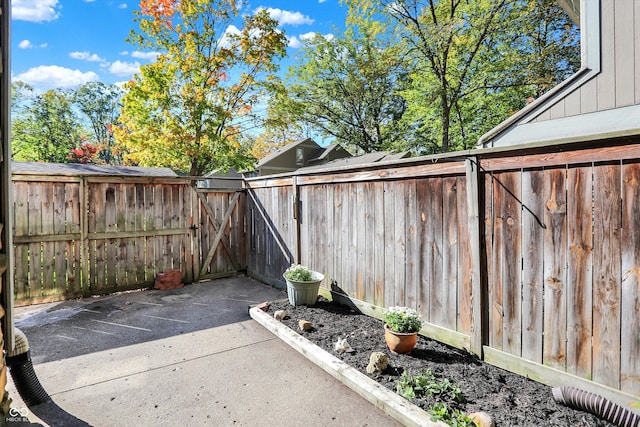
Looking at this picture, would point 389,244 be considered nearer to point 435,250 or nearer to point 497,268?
point 435,250

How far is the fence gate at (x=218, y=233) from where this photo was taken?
5750 mm

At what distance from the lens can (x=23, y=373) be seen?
212cm

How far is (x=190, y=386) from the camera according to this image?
2439 millimetres

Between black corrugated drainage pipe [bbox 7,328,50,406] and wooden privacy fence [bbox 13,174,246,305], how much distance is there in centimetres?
304

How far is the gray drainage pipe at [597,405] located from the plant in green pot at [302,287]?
8.18ft

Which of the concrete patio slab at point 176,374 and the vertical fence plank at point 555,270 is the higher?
the vertical fence plank at point 555,270

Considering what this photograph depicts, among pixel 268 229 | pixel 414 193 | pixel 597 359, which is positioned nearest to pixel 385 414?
pixel 597 359

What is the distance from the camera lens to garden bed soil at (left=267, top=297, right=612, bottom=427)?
1873 millimetres

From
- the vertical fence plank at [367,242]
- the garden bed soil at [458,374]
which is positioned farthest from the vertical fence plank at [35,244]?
the vertical fence plank at [367,242]

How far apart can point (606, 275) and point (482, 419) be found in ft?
3.68

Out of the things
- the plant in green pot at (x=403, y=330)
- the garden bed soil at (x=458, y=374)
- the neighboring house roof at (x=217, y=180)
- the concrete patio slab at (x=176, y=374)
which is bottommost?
the concrete patio slab at (x=176, y=374)

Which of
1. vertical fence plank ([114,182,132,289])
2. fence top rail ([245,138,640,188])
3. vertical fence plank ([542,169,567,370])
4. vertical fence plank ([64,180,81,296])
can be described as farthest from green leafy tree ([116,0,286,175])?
vertical fence plank ([542,169,567,370])

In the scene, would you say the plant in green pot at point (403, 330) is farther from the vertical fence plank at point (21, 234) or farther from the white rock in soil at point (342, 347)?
the vertical fence plank at point (21, 234)

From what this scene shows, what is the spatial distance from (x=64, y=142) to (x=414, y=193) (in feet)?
88.9
